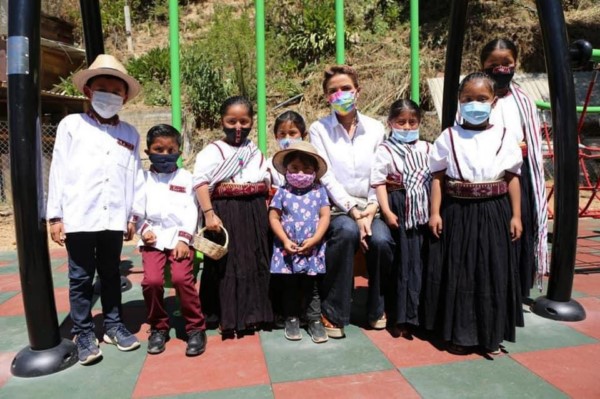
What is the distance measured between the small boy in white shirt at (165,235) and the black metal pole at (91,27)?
1621 millimetres

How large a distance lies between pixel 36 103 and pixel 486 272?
9.16 feet

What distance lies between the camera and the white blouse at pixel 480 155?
2705mm

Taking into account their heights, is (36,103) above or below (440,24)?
below

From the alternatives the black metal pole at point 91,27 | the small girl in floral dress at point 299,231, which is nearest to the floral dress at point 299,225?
the small girl in floral dress at point 299,231

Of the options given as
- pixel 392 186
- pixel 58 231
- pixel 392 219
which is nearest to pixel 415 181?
pixel 392 186

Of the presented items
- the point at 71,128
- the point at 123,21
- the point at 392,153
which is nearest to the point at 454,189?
the point at 392,153

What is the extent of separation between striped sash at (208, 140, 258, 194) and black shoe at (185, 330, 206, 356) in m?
0.92

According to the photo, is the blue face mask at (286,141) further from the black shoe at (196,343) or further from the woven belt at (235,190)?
the black shoe at (196,343)

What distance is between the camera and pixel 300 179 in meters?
3.02

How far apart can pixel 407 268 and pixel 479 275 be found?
1.48 ft

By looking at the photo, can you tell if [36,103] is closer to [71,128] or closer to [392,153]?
[71,128]

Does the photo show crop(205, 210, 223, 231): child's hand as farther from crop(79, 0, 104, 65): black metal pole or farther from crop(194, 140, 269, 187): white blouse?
crop(79, 0, 104, 65): black metal pole

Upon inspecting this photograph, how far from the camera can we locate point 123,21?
22.6 metres

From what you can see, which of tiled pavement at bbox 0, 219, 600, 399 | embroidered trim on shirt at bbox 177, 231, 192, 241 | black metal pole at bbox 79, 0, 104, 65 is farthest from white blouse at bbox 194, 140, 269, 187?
black metal pole at bbox 79, 0, 104, 65
